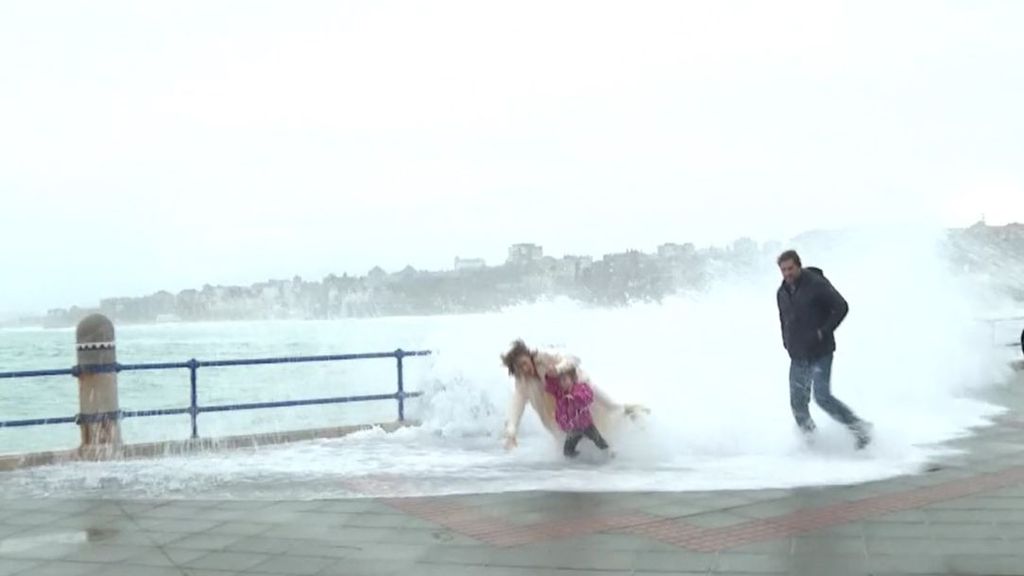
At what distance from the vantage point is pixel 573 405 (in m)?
9.48

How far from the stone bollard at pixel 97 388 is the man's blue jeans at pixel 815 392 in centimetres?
737

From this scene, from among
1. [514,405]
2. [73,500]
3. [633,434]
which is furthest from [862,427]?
[73,500]

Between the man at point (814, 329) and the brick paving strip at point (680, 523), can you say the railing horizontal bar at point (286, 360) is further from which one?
the man at point (814, 329)

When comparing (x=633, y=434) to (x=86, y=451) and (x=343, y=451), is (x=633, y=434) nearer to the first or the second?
(x=343, y=451)

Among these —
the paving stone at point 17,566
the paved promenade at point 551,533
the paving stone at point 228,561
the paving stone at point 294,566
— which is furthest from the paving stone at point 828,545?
the paving stone at point 17,566

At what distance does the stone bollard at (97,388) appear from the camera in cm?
1112

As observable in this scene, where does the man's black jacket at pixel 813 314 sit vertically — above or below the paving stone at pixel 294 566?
above

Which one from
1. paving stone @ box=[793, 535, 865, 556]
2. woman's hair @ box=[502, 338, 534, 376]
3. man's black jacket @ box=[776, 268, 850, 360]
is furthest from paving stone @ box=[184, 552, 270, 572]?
man's black jacket @ box=[776, 268, 850, 360]

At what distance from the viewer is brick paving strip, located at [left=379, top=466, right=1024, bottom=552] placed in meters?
6.45

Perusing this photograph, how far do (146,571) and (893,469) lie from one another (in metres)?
6.26

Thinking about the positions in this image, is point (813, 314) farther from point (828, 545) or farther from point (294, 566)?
point (294, 566)

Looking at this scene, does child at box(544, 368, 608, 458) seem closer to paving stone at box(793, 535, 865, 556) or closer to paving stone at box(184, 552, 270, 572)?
paving stone at box(793, 535, 865, 556)

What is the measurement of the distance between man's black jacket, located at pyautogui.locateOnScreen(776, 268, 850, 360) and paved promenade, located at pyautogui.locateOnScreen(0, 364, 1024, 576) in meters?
1.60

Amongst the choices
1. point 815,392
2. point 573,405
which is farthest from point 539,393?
point 815,392
